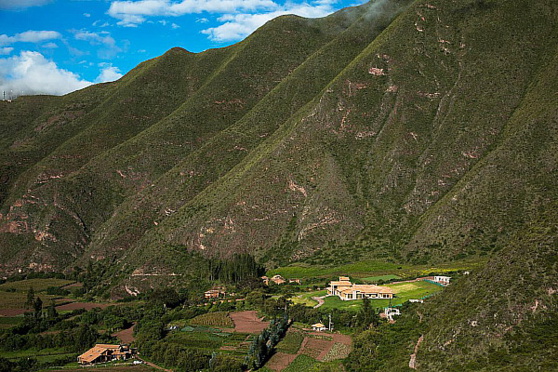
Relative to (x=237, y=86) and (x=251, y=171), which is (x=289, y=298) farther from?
(x=237, y=86)

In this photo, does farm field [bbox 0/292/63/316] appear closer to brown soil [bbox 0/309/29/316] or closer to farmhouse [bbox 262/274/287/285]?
brown soil [bbox 0/309/29/316]

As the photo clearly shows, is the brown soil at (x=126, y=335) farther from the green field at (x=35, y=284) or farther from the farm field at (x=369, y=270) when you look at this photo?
the green field at (x=35, y=284)

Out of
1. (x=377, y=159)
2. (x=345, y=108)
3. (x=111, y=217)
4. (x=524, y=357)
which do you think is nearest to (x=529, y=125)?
(x=377, y=159)

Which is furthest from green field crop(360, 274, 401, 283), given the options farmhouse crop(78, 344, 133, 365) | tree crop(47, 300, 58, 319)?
tree crop(47, 300, 58, 319)

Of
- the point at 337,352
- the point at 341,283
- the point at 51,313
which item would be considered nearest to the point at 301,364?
the point at 337,352

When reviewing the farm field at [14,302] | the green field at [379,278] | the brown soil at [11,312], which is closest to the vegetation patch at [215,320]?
the green field at [379,278]
